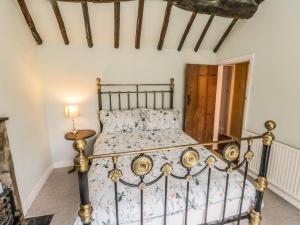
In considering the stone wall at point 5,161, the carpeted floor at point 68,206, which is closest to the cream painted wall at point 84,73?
the carpeted floor at point 68,206

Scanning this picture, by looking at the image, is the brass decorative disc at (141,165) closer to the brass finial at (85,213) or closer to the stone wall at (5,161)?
the brass finial at (85,213)

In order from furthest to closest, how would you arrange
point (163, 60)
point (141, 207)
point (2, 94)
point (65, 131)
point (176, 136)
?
point (163, 60)
point (65, 131)
point (176, 136)
point (2, 94)
point (141, 207)

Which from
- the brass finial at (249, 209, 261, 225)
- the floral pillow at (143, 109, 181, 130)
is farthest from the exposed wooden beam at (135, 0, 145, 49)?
the brass finial at (249, 209, 261, 225)

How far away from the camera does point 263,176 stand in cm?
150

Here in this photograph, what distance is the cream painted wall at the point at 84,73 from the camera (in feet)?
9.92

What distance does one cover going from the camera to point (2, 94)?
1.84 metres

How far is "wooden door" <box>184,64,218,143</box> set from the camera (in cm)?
350

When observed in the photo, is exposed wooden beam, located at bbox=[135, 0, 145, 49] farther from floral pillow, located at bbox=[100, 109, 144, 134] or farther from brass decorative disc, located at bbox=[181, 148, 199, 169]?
brass decorative disc, located at bbox=[181, 148, 199, 169]

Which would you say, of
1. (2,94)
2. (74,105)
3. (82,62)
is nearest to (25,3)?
(82,62)

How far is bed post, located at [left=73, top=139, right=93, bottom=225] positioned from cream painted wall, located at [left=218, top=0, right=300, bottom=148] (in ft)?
8.14

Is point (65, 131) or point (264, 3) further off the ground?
point (264, 3)

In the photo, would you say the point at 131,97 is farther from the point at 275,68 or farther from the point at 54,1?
the point at 275,68

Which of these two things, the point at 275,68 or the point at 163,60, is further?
the point at 163,60

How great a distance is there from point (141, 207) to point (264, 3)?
3.17 m
